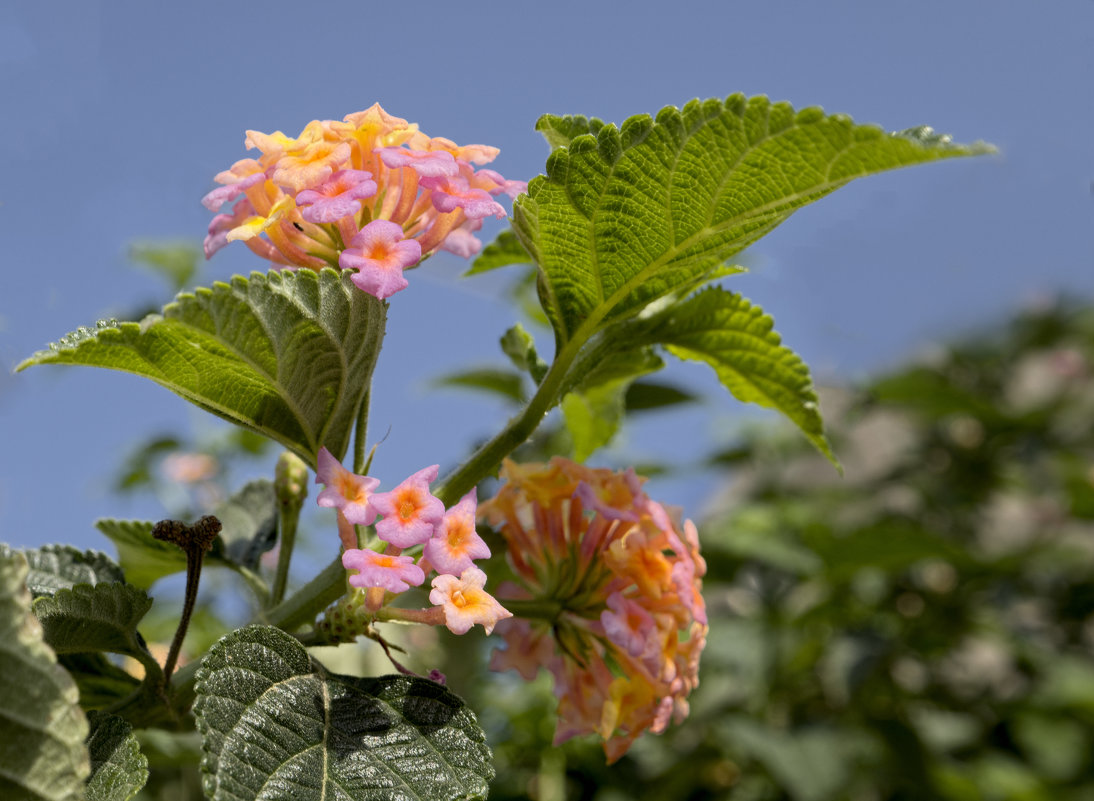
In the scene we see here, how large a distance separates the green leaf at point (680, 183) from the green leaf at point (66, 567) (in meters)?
0.37

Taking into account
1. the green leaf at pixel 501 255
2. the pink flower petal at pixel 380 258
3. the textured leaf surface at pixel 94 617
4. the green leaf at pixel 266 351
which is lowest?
the textured leaf surface at pixel 94 617

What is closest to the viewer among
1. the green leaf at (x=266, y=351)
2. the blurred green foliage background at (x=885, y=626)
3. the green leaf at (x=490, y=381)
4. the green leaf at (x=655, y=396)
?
the green leaf at (x=266, y=351)

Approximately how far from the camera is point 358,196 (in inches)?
23.8

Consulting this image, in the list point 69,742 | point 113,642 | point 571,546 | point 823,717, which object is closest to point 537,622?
point 571,546

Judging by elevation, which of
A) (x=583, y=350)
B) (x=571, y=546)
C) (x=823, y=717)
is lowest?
(x=823, y=717)

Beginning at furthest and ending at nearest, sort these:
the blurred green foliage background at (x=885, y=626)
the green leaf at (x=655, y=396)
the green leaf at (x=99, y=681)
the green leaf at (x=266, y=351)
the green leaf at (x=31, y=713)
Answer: the blurred green foliage background at (x=885, y=626), the green leaf at (x=655, y=396), the green leaf at (x=99, y=681), the green leaf at (x=266, y=351), the green leaf at (x=31, y=713)

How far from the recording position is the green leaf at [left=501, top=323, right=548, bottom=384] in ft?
2.50

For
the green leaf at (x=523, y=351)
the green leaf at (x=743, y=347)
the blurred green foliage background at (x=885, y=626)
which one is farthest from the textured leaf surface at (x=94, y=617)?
the blurred green foliage background at (x=885, y=626)

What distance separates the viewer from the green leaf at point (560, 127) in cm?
69

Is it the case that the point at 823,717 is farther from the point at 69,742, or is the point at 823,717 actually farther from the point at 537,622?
the point at 69,742

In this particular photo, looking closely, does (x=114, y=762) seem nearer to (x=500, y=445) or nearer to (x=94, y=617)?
(x=94, y=617)

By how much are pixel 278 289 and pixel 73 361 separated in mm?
110

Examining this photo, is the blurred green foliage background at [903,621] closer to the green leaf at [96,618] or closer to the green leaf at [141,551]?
the green leaf at [141,551]

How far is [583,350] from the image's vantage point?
2.46 ft
